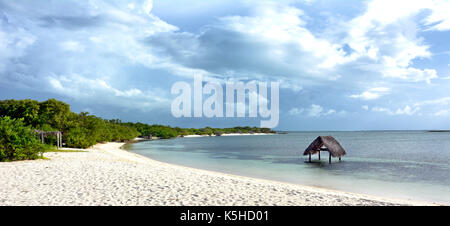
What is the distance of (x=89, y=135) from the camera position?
3612 centimetres

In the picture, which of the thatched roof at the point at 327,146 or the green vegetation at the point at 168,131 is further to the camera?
the green vegetation at the point at 168,131

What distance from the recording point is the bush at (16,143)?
15.4 meters

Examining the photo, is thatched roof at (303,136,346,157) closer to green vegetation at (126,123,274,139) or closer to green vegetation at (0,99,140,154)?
green vegetation at (0,99,140,154)

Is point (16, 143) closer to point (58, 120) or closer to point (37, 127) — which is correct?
point (37, 127)

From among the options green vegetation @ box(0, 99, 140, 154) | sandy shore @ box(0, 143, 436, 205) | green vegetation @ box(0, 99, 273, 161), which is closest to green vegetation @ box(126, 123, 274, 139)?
green vegetation @ box(0, 99, 273, 161)

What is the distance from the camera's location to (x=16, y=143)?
15609 mm

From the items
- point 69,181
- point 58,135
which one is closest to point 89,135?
point 58,135

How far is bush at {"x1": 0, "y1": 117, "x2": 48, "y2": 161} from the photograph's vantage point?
50.4 ft

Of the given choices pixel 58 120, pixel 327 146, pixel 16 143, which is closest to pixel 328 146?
pixel 327 146

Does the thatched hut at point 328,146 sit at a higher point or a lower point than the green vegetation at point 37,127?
lower

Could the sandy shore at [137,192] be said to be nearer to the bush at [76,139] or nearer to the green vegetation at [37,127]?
the green vegetation at [37,127]

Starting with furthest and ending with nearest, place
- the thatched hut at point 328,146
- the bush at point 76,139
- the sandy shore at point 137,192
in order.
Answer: the bush at point 76,139
the thatched hut at point 328,146
the sandy shore at point 137,192

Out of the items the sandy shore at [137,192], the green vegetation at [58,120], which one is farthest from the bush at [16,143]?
the green vegetation at [58,120]
